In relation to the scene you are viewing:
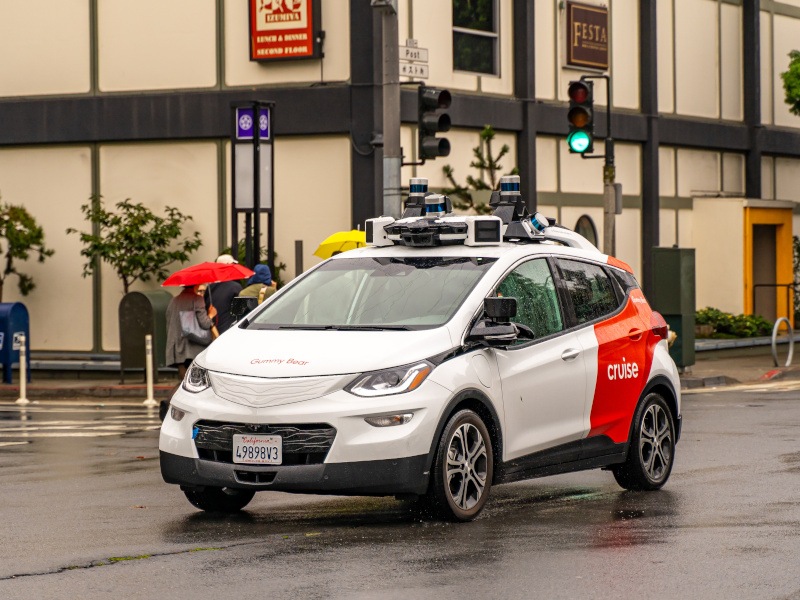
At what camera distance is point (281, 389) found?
30.8 ft

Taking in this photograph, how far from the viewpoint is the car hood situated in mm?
9422

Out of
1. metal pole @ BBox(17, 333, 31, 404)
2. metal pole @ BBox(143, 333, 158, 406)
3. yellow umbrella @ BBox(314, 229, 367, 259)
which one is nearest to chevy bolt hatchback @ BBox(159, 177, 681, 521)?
yellow umbrella @ BBox(314, 229, 367, 259)

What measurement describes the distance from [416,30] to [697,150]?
33.6ft

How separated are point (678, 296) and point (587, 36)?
25.1 ft

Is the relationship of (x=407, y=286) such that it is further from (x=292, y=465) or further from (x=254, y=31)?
(x=254, y=31)

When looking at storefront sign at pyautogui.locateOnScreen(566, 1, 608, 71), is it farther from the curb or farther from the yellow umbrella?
the yellow umbrella

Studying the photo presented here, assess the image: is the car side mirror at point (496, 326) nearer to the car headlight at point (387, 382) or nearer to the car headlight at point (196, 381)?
the car headlight at point (387, 382)

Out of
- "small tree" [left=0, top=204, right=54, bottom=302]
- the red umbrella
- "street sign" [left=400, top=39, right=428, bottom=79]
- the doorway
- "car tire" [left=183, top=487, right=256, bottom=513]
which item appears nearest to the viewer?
"car tire" [left=183, top=487, right=256, bottom=513]

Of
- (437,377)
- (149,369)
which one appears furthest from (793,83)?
(437,377)

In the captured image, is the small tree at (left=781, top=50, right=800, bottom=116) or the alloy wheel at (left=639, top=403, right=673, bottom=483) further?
the small tree at (left=781, top=50, right=800, bottom=116)

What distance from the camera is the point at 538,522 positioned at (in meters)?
9.78

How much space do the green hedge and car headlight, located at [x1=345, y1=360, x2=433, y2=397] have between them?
23.3 metres

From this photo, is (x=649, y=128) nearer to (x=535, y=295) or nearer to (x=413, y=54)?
(x=413, y=54)

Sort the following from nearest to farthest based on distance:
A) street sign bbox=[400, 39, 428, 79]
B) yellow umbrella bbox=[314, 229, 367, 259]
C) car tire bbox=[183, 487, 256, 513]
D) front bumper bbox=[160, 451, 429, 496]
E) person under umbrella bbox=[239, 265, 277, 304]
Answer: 1. front bumper bbox=[160, 451, 429, 496]
2. car tire bbox=[183, 487, 256, 513]
3. person under umbrella bbox=[239, 265, 277, 304]
4. yellow umbrella bbox=[314, 229, 367, 259]
5. street sign bbox=[400, 39, 428, 79]
